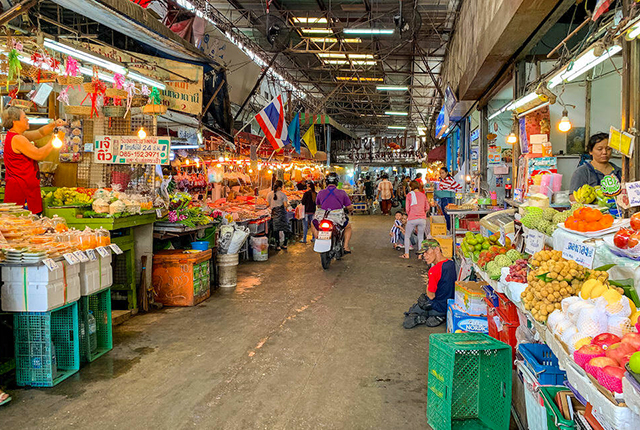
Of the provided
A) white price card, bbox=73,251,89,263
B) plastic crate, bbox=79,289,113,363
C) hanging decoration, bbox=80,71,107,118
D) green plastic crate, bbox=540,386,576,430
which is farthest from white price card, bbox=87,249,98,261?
green plastic crate, bbox=540,386,576,430

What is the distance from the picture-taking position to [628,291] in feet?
8.66

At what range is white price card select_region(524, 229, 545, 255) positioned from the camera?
4.10 metres

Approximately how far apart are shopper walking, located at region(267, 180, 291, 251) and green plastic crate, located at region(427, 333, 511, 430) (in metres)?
8.51

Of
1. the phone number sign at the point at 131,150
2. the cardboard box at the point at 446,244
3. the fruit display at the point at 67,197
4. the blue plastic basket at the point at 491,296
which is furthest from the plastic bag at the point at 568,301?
the cardboard box at the point at 446,244

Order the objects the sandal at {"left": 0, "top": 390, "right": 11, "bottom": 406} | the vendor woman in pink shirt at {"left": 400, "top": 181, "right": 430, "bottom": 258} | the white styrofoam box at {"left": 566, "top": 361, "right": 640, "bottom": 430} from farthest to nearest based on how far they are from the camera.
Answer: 1. the vendor woman in pink shirt at {"left": 400, "top": 181, "right": 430, "bottom": 258}
2. the sandal at {"left": 0, "top": 390, "right": 11, "bottom": 406}
3. the white styrofoam box at {"left": 566, "top": 361, "right": 640, "bottom": 430}

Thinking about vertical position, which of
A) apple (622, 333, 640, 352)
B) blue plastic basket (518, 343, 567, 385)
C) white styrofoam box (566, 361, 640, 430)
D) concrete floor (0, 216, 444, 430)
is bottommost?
concrete floor (0, 216, 444, 430)

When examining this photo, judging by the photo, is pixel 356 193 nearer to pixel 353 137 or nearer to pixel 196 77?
pixel 353 137

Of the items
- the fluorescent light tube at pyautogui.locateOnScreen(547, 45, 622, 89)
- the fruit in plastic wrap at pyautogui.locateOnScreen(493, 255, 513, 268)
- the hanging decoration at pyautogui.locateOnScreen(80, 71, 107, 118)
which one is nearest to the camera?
the fluorescent light tube at pyautogui.locateOnScreen(547, 45, 622, 89)

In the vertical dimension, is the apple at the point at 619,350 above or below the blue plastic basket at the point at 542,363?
above

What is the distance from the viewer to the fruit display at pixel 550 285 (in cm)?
288

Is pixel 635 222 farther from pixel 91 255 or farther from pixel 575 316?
pixel 91 255

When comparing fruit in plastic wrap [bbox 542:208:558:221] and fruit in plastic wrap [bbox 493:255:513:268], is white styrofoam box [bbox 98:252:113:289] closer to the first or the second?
fruit in plastic wrap [bbox 493:255:513:268]

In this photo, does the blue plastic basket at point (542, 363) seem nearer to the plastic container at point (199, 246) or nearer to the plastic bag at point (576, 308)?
the plastic bag at point (576, 308)

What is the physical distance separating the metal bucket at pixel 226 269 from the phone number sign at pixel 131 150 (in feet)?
6.35
